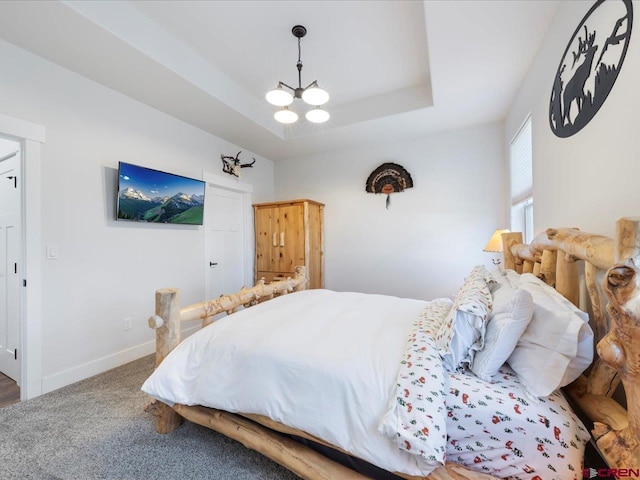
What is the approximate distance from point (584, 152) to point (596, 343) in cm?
93

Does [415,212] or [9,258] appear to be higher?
[415,212]

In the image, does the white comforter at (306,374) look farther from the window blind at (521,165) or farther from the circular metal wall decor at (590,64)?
the window blind at (521,165)

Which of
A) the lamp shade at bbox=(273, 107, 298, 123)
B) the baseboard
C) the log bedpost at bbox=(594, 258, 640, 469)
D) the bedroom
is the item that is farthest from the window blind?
the baseboard

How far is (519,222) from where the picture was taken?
9.68ft

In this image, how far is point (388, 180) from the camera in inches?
151

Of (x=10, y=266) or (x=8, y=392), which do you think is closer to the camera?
(x=8, y=392)

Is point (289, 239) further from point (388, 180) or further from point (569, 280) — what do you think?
point (569, 280)

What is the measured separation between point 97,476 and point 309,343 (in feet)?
4.08

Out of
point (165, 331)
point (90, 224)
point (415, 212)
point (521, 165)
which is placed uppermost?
point (521, 165)

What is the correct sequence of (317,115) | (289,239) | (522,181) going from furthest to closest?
1. (289,239)
2. (522,181)
3. (317,115)

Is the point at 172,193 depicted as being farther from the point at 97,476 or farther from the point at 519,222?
the point at 519,222

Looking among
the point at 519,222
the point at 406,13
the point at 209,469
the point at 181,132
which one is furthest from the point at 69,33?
the point at 519,222

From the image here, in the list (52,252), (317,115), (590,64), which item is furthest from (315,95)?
(52,252)

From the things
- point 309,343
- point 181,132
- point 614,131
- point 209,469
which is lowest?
point 209,469
